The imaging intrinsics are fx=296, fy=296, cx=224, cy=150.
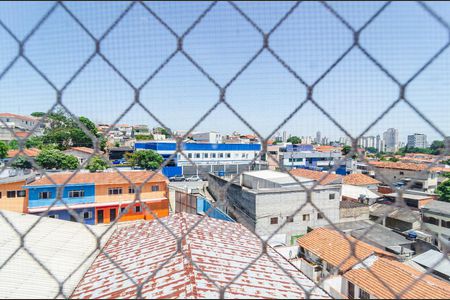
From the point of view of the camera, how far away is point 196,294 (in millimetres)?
760

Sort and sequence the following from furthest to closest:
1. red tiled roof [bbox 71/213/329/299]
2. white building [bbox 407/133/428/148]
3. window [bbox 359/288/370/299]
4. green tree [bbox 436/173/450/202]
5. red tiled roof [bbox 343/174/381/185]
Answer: red tiled roof [bbox 343/174/381/185]
green tree [bbox 436/173/450/202]
window [bbox 359/288/370/299]
red tiled roof [bbox 71/213/329/299]
white building [bbox 407/133/428/148]

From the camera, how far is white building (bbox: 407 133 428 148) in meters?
0.65

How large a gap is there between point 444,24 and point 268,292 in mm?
750

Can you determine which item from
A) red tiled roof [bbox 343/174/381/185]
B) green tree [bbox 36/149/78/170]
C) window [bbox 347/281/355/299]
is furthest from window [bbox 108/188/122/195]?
red tiled roof [bbox 343/174/381/185]

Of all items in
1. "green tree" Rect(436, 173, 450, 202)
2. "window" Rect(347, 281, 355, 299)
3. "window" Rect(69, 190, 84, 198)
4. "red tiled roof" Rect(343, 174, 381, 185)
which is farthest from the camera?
"red tiled roof" Rect(343, 174, 381, 185)

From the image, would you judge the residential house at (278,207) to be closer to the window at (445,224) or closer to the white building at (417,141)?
the window at (445,224)

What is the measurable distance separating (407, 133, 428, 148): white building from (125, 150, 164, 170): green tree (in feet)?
24.6

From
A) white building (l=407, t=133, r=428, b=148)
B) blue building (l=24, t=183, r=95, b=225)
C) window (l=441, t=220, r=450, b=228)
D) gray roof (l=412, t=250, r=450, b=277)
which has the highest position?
white building (l=407, t=133, r=428, b=148)

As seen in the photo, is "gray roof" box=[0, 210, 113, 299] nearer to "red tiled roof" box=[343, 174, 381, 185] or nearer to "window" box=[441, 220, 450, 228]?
"window" box=[441, 220, 450, 228]

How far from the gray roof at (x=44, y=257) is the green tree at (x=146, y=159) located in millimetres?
5915

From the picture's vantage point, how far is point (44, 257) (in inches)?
54.0

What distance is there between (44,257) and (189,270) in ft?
2.76

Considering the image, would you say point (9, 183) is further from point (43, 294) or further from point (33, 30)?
point (33, 30)

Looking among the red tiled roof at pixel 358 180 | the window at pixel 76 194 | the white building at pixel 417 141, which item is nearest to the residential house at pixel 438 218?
the red tiled roof at pixel 358 180
